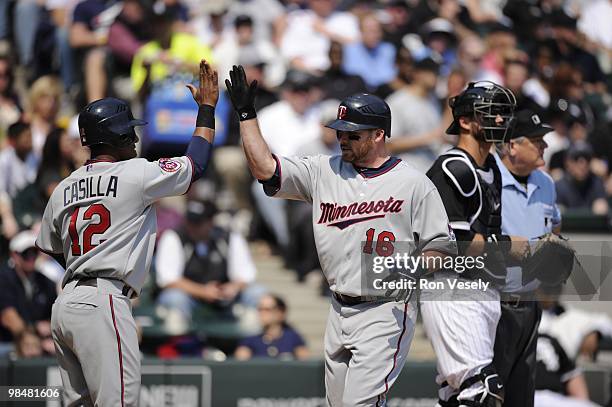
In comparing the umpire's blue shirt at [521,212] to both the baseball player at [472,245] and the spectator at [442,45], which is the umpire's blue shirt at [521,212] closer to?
the baseball player at [472,245]

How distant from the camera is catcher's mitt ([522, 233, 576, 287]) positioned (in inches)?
289

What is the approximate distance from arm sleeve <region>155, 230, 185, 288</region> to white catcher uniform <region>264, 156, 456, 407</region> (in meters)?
4.80

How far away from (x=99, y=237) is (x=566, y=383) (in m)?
5.50

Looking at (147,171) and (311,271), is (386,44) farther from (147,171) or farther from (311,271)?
(147,171)

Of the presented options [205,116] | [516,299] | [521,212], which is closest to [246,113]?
[205,116]

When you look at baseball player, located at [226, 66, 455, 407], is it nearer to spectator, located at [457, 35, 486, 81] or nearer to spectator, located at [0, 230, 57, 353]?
spectator, located at [0, 230, 57, 353]

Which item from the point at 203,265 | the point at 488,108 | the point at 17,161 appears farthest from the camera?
the point at 17,161

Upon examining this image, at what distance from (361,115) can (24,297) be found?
513 centimetres

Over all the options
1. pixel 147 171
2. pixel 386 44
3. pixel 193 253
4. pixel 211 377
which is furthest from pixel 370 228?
pixel 386 44

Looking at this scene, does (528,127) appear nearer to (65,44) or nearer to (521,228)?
(521,228)

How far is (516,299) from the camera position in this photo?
7363mm

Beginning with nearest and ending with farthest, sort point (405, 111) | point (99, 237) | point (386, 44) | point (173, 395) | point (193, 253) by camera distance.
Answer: point (99, 237) → point (173, 395) → point (193, 253) → point (405, 111) → point (386, 44)

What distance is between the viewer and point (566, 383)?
1041 centimetres

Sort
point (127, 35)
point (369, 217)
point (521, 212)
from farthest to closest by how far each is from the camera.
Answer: point (127, 35) → point (521, 212) → point (369, 217)
